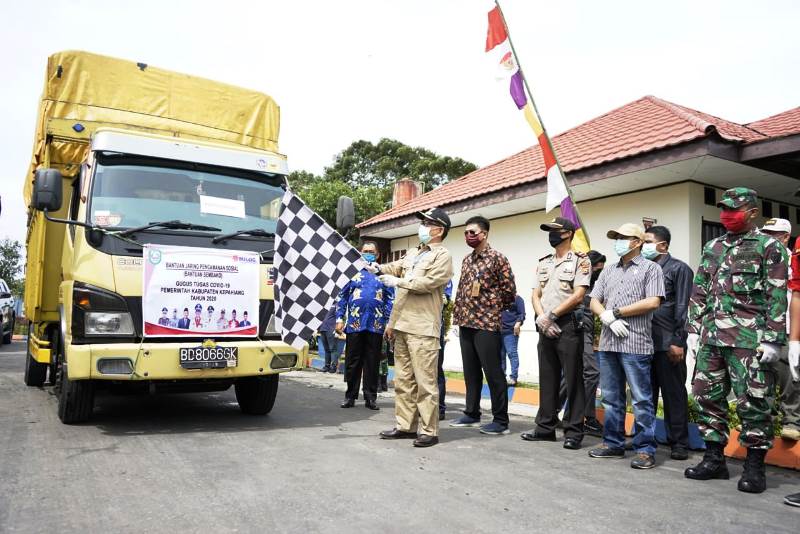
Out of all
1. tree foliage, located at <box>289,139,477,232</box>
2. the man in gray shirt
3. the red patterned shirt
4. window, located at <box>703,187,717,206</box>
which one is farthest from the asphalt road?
tree foliage, located at <box>289,139,477,232</box>

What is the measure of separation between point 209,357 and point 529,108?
4331 millimetres

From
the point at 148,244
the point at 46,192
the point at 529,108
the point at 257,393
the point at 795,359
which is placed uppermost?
the point at 529,108

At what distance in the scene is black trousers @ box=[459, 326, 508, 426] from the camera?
232 inches

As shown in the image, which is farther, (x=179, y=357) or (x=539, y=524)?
(x=179, y=357)

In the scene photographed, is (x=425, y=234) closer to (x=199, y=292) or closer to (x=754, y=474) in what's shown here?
(x=199, y=292)

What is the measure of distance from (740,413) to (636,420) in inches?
32.6

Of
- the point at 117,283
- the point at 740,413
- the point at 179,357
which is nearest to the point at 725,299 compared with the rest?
the point at 740,413

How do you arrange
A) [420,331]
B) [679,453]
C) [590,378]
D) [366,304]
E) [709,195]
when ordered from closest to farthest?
1. [679,453]
2. [420,331]
3. [590,378]
4. [366,304]
5. [709,195]

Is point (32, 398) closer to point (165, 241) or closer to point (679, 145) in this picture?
point (165, 241)

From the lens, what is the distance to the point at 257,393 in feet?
21.2

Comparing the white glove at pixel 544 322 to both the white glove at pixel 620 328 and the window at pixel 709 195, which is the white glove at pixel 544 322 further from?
the window at pixel 709 195

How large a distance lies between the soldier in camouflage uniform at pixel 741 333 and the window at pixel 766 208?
21.4 ft

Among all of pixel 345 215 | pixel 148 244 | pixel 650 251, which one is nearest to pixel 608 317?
pixel 650 251

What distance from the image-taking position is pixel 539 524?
3.28 meters
